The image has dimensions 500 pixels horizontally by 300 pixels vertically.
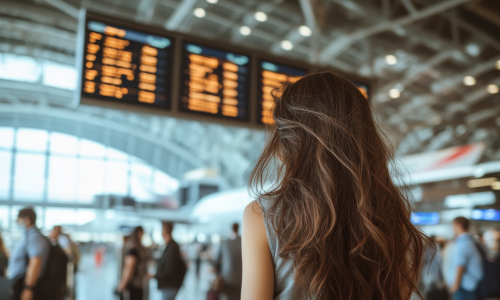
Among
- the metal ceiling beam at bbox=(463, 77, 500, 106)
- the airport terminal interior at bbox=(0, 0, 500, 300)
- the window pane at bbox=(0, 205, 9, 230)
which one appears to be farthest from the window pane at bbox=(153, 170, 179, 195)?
the metal ceiling beam at bbox=(463, 77, 500, 106)

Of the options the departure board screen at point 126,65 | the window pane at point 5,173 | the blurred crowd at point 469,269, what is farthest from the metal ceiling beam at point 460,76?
the window pane at point 5,173

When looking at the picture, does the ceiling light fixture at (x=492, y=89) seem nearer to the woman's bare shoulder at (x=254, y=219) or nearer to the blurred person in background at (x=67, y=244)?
the blurred person in background at (x=67, y=244)

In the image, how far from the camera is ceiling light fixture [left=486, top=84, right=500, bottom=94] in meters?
19.9

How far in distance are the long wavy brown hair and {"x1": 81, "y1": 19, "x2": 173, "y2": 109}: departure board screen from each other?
3.76 m

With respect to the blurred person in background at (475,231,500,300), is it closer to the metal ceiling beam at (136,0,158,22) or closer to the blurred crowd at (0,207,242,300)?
the blurred crowd at (0,207,242,300)

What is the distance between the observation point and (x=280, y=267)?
3.51 ft

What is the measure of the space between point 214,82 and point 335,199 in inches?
173

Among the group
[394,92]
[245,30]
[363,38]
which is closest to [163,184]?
[394,92]

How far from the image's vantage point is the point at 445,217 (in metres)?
8.59

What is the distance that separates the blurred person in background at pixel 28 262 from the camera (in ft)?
14.6

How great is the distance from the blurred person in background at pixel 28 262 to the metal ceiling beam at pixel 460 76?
56.7ft

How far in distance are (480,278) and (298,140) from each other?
17.0 feet

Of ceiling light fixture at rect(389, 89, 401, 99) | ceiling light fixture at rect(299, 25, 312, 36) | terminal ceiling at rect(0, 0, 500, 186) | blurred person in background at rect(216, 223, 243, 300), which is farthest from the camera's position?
ceiling light fixture at rect(389, 89, 401, 99)

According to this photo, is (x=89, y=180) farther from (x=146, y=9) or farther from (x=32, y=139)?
(x=146, y=9)
